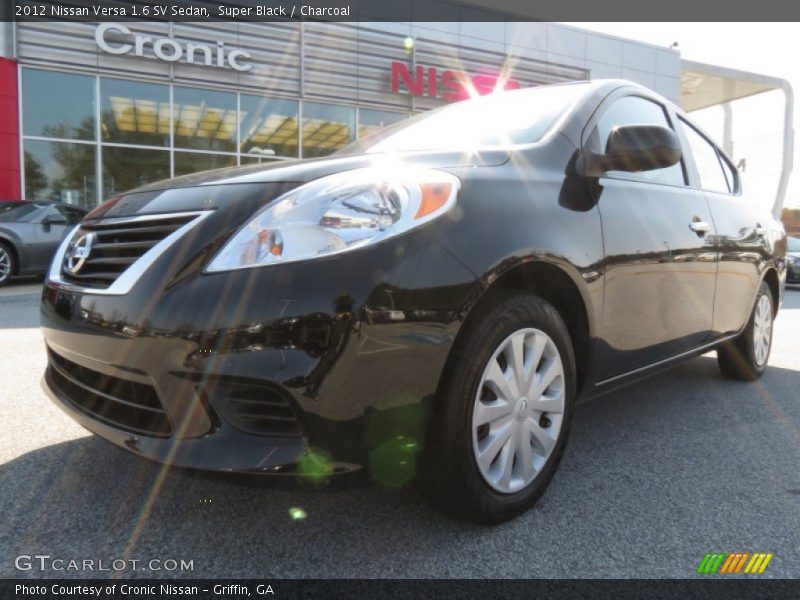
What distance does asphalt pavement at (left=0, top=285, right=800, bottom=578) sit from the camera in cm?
157

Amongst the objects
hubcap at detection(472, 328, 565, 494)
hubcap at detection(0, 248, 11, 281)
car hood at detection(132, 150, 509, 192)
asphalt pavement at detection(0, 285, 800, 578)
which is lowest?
hubcap at detection(0, 248, 11, 281)

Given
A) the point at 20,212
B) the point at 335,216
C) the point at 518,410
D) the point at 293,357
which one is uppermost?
the point at 335,216

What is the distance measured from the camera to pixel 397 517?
5.89ft

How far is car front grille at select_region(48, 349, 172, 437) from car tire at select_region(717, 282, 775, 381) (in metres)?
3.16

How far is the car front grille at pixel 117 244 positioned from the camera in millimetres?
1610

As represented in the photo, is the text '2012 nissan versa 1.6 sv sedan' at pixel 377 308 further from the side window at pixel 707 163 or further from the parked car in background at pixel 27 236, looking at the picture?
the parked car in background at pixel 27 236

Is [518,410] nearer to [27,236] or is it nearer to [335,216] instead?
[335,216]

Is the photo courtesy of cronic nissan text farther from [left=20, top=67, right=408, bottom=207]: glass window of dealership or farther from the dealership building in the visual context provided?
the dealership building

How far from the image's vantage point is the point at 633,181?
2373 mm

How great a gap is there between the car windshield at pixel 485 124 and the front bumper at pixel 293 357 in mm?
724

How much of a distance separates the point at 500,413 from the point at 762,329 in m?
2.88

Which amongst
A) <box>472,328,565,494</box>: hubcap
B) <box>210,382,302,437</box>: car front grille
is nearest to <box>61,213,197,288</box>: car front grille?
<box>210,382,302,437</box>: car front grille

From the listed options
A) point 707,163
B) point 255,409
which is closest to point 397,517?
point 255,409

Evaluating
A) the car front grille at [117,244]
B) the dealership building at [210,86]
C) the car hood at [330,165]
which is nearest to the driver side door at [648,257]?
the car hood at [330,165]
